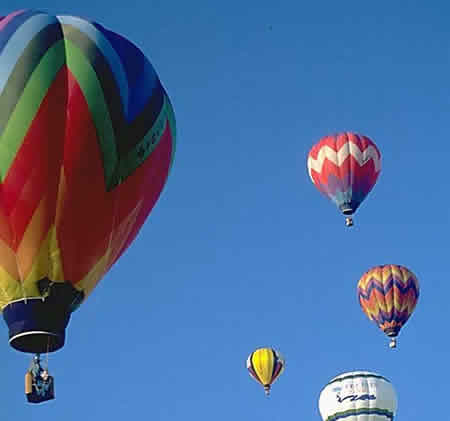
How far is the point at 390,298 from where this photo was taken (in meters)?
28.5

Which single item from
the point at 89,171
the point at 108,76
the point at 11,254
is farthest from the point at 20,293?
the point at 108,76

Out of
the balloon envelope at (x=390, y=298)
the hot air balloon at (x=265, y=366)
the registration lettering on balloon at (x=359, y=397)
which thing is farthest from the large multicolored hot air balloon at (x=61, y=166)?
the hot air balloon at (x=265, y=366)

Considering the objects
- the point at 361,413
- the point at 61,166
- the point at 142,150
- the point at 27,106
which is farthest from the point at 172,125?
the point at 361,413

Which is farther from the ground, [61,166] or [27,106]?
[27,106]

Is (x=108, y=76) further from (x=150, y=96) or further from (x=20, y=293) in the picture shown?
(x=20, y=293)

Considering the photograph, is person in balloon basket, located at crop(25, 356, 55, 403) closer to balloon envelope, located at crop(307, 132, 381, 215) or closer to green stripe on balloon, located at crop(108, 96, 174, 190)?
green stripe on balloon, located at crop(108, 96, 174, 190)

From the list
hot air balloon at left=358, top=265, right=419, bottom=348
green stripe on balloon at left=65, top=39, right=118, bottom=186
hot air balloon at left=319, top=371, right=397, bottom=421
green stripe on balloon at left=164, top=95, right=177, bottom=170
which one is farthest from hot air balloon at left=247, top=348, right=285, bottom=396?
green stripe on balloon at left=65, top=39, right=118, bottom=186

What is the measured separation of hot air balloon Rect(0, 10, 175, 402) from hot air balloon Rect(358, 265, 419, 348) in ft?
33.6

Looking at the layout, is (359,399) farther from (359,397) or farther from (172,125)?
(172,125)

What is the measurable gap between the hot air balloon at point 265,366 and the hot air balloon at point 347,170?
439 centimetres

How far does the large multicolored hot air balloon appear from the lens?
1786 cm

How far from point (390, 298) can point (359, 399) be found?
5.93 feet

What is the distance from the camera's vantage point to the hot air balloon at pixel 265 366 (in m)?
30.8

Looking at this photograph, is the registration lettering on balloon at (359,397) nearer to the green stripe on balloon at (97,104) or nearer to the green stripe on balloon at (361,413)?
the green stripe on balloon at (361,413)
